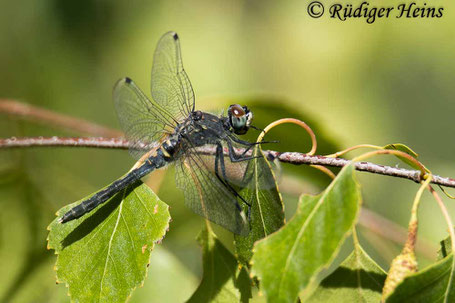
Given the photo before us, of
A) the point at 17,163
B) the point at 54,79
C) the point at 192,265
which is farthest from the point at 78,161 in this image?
the point at 192,265

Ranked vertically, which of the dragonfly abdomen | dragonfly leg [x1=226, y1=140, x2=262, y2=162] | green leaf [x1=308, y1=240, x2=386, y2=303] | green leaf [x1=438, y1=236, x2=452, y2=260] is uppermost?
dragonfly leg [x1=226, y1=140, x2=262, y2=162]

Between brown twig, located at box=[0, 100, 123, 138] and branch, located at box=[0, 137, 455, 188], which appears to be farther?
brown twig, located at box=[0, 100, 123, 138]

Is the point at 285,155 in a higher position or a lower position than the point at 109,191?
higher

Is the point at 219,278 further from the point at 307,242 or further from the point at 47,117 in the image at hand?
the point at 47,117

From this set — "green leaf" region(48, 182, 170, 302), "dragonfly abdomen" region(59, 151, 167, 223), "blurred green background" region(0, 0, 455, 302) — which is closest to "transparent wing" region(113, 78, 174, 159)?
"dragonfly abdomen" region(59, 151, 167, 223)

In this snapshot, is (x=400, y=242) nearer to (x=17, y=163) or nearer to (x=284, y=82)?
(x=284, y=82)

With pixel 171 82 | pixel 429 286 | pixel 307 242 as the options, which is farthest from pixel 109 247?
pixel 429 286

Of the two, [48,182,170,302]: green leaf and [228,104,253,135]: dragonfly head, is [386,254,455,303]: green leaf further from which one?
[228,104,253,135]: dragonfly head
